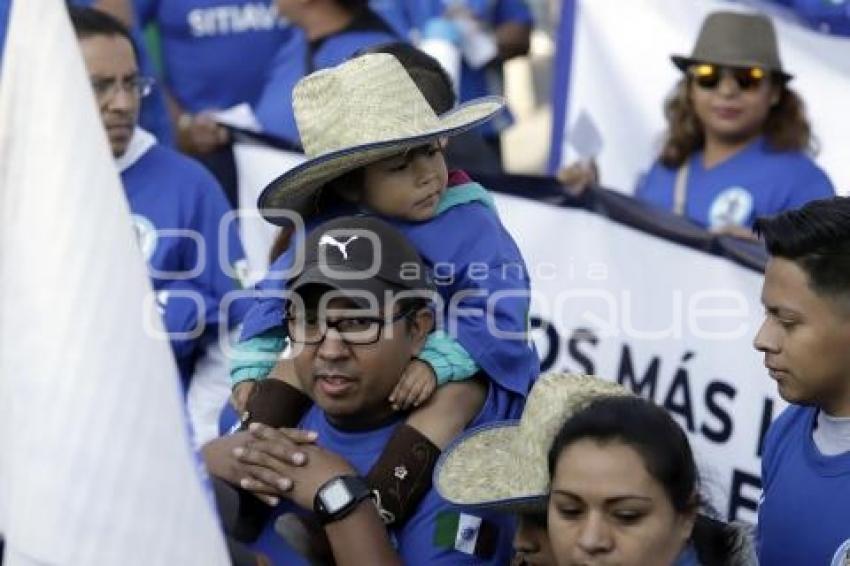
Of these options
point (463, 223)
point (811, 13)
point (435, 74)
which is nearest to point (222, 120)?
point (811, 13)

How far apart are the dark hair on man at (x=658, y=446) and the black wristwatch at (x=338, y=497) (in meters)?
0.40

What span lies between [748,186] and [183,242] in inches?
73.7

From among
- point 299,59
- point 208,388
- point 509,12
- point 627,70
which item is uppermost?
point 299,59

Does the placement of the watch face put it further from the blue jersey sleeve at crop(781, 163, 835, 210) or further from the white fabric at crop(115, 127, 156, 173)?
the blue jersey sleeve at crop(781, 163, 835, 210)

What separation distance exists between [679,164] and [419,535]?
327 centimetres

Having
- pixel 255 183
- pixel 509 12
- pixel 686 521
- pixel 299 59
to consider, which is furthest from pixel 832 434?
pixel 509 12

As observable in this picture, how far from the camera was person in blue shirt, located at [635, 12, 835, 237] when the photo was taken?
6715 millimetres

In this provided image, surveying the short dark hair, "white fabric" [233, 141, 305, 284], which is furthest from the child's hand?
"white fabric" [233, 141, 305, 284]

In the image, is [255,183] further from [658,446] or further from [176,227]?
[658,446]

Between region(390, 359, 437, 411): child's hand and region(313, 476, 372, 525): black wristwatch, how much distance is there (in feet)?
0.66

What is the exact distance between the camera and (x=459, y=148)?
7797 millimetres

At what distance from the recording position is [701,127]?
7.00 m

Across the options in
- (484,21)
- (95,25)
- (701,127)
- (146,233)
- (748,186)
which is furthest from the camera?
(484,21)

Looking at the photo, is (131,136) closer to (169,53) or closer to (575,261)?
(575,261)
